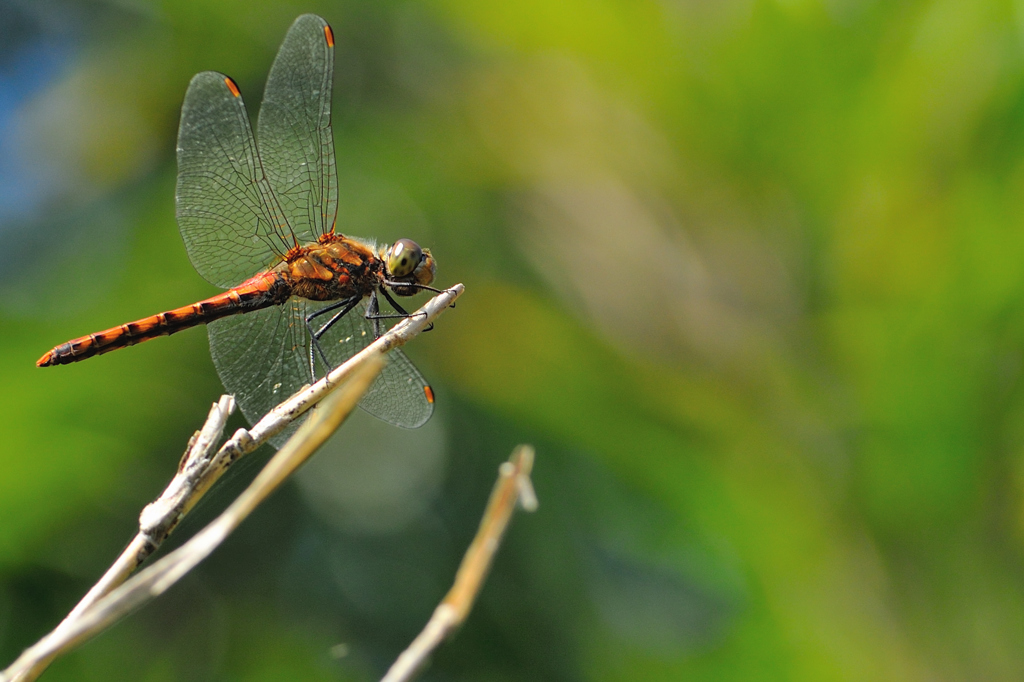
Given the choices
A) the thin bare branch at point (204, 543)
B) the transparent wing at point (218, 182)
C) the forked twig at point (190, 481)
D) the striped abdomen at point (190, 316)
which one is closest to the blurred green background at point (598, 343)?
the striped abdomen at point (190, 316)

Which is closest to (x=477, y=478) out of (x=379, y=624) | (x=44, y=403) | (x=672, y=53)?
(x=379, y=624)

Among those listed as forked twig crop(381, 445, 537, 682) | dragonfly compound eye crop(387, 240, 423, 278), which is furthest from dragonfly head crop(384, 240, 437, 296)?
forked twig crop(381, 445, 537, 682)

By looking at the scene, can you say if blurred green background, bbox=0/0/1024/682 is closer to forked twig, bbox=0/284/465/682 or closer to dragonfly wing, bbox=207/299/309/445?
dragonfly wing, bbox=207/299/309/445

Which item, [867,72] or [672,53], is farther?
[672,53]

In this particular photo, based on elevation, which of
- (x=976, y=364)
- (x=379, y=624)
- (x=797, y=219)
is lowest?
→ (x=379, y=624)

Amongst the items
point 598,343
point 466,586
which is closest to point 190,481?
point 466,586

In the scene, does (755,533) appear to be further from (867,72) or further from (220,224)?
(220,224)

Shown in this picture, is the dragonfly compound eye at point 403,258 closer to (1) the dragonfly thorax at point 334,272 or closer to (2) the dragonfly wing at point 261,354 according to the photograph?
(1) the dragonfly thorax at point 334,272

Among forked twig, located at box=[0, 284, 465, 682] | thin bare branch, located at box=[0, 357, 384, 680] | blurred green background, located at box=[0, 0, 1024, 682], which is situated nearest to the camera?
thin bare branch, located at box=[0, 357, 384, 680]
